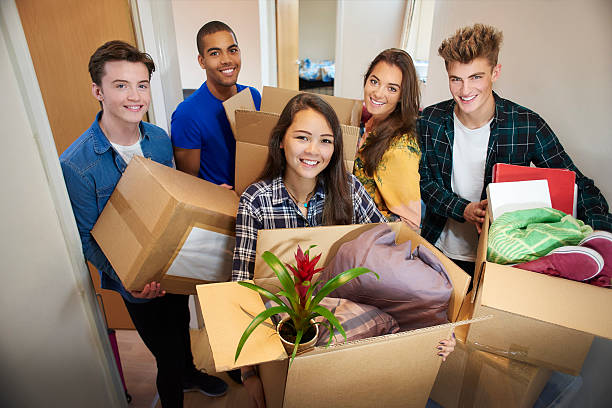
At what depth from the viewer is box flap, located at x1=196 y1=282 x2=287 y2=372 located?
0.57 meters

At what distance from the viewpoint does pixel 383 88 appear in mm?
1315

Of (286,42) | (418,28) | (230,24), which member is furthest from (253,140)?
(418,28)

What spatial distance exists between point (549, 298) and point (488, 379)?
226mm

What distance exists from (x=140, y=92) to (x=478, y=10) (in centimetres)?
218

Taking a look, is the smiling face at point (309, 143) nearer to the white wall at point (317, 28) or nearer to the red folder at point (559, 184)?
the red folder at point (559, 184)

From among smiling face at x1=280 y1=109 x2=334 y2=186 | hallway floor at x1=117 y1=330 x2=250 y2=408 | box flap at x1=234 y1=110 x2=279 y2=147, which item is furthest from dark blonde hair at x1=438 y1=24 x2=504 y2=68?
hallway floor at x1=117 y1=330 x2=250 y2=408

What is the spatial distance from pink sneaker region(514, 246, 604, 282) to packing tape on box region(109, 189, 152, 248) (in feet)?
3.15

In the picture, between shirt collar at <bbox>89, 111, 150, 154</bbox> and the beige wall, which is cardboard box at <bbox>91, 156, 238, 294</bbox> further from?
the beige wall

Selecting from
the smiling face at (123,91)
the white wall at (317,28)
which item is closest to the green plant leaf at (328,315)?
the smiling face at (123,91)

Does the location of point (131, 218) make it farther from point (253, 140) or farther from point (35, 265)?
point (253, 140)

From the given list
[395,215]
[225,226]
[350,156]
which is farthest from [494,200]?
[225,226]

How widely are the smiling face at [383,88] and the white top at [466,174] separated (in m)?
0.26

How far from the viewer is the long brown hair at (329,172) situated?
3.58 feet

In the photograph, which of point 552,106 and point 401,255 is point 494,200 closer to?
point 401,255
